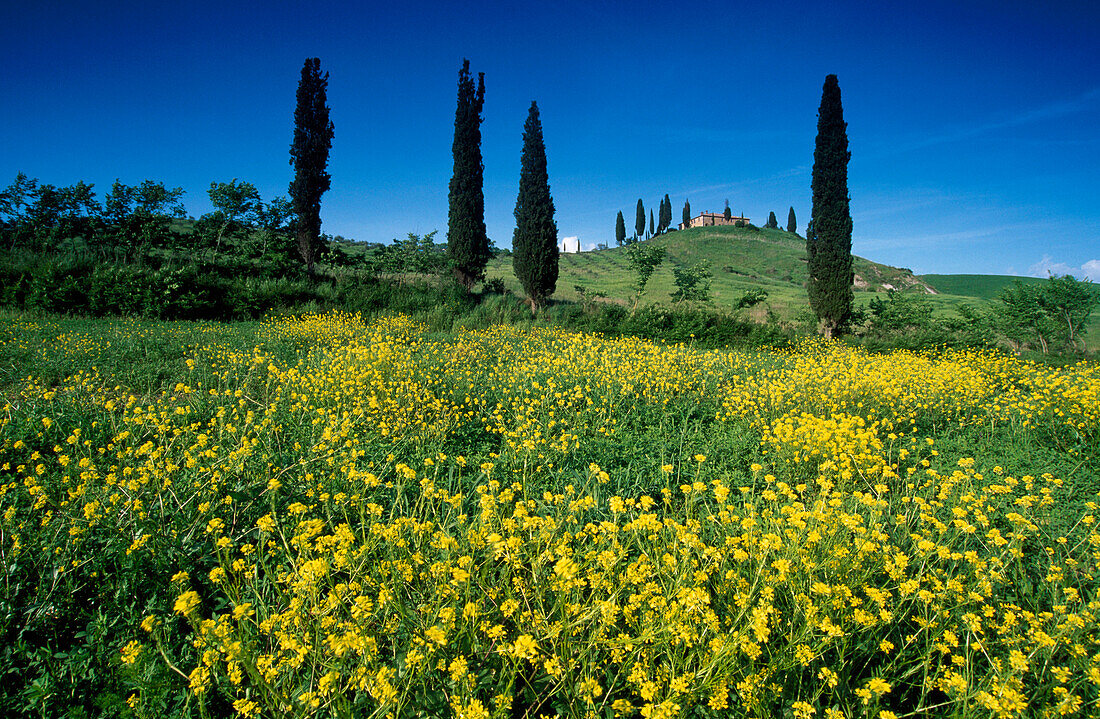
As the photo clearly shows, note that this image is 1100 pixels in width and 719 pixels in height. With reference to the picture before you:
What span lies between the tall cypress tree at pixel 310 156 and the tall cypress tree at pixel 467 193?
497 cm

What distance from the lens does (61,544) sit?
2.25 m

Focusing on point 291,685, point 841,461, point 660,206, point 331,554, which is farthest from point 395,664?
point 660,206

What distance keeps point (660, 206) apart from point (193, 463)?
7740cm

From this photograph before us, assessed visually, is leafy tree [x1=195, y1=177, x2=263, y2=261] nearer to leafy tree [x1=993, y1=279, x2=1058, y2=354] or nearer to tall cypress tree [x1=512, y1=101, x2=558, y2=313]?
tall cypress tree [x1=512, y1=101, x2=558, y2=313]

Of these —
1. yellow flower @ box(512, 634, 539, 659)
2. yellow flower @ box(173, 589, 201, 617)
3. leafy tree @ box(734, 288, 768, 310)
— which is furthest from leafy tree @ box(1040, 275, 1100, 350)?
yellow flower @ box(173, 589, 201, 617)

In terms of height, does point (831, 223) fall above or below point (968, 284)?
below

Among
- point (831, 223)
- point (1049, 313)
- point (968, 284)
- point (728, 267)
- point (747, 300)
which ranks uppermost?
point (728, 267)

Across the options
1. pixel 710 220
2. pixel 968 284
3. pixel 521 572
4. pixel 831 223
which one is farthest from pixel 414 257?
pixel 710 220

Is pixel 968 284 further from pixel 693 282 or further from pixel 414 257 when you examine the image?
pixel 414 257

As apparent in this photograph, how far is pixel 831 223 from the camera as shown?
52.9 ft

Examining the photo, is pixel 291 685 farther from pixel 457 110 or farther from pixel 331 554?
pixel 457 110

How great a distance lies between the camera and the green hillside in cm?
4294

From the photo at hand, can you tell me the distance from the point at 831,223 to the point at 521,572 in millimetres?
18084

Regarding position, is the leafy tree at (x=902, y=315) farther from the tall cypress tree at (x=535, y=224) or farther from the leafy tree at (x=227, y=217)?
the leafy tree at (x=227, y=217)
